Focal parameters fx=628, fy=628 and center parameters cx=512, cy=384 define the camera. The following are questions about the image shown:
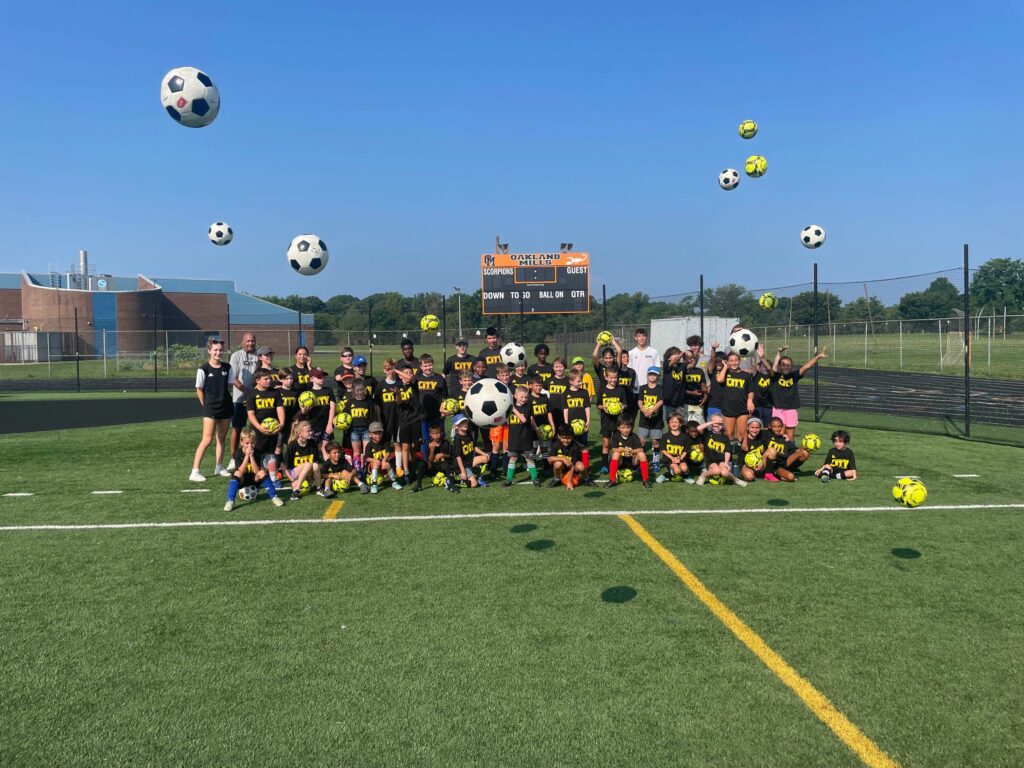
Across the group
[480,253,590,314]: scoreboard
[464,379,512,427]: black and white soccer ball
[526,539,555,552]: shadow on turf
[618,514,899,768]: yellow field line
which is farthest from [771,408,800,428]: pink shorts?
[480,253,590,314]: scoreboard

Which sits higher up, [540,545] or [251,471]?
[251,471]

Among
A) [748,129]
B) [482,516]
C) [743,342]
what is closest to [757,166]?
[748,129]

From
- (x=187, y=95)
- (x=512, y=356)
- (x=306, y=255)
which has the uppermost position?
(x=187, y=95)

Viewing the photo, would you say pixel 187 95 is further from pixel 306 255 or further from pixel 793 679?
A: pixel 793 679

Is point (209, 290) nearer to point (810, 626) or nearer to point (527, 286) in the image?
point (527, 286)

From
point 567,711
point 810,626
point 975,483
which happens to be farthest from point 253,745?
point 975,483

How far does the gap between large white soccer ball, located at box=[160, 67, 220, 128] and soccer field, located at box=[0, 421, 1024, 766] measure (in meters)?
6.40

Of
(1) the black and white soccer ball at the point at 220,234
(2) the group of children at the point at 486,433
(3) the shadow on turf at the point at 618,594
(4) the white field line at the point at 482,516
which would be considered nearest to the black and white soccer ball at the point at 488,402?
(2) the group of children at the point at 486,433

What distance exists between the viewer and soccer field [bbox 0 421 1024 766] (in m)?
3.02

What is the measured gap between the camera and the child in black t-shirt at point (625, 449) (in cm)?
854

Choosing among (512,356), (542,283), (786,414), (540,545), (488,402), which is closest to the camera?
(540,545)

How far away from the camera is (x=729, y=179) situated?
18359mm

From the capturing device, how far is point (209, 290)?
68.8 m

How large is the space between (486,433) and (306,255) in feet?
20.9
